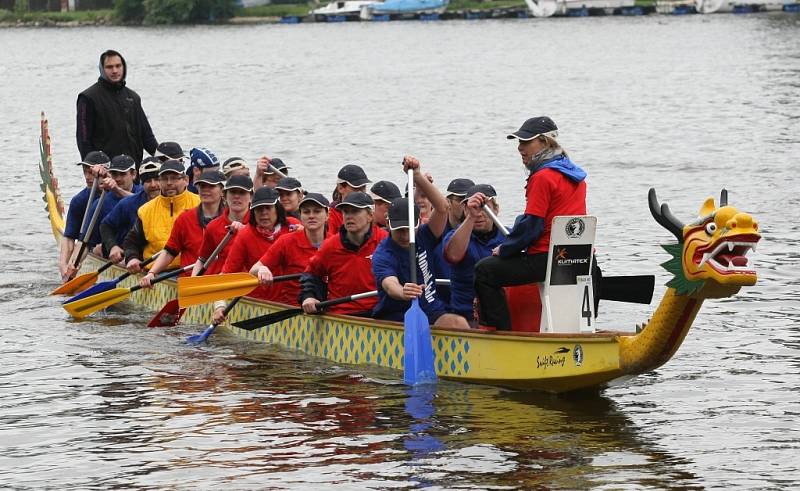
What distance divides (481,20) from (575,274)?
352 feet

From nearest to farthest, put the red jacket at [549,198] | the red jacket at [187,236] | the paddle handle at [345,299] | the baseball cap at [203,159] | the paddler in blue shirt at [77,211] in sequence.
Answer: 1. the red jacket at [549,198]
2. the paddle handle at [345,299]
3. the red jacket at [187,236]
4. the baseball cap at [203,159]
5. the paddler in blue shirt at [77,211]

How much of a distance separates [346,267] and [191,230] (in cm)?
319

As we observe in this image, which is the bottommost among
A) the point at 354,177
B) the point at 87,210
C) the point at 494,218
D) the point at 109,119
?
the point at 87,210

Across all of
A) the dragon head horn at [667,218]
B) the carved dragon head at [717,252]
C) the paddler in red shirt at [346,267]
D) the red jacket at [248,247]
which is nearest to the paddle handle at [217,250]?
the red jacket at [248,247]

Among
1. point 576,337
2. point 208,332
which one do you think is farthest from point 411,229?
point 208,332

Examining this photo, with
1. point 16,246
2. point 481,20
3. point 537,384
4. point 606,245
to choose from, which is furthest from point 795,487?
point 481,20

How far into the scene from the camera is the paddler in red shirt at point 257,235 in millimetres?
15023

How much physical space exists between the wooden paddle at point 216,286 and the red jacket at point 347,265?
0.57m

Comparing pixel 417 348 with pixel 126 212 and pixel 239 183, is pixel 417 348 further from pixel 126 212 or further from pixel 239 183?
pixel 126 212

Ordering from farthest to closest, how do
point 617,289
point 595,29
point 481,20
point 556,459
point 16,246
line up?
point 481,20, point 595,29, point 16,246, point 617,289, point 556,459

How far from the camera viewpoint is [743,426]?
1216 centimetres

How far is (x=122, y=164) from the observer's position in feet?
60.2

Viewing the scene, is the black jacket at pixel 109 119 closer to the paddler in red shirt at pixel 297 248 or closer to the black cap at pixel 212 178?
the black cap at pixel 212 178

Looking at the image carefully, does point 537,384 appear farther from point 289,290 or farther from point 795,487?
point 289,290
